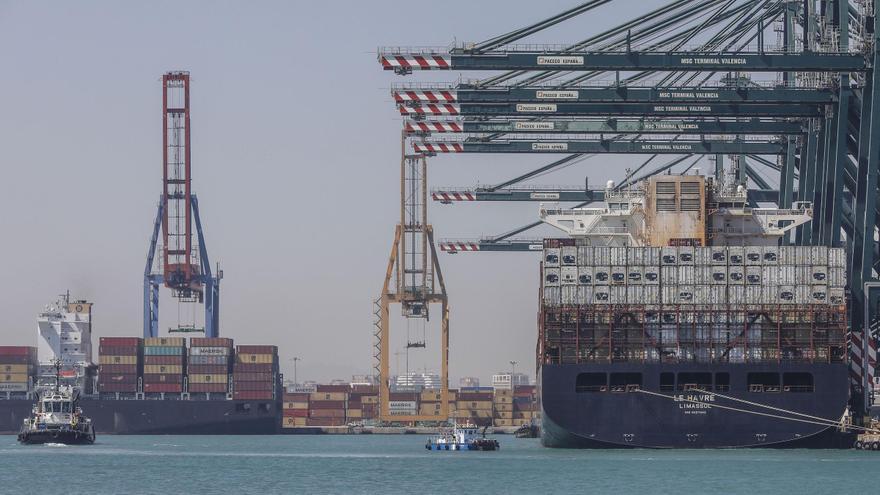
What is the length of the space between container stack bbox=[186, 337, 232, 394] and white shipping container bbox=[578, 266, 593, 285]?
65.9 metres

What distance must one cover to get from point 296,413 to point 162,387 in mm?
52512

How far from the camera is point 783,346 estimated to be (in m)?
75.3

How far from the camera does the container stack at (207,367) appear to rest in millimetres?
139500

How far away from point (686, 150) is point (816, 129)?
29.4 feet

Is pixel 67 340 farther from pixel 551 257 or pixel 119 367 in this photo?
pixel 551 257

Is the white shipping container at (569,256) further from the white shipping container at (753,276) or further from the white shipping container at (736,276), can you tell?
the white shipping container at (753,276)

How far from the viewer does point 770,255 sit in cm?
7731

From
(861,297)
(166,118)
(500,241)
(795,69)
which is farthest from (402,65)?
(166,118)

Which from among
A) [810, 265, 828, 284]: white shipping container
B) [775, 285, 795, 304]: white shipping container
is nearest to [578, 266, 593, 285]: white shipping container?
[775, 285, 795, 304]: white shipping container

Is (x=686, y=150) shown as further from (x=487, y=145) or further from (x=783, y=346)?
(x=783, y=346)

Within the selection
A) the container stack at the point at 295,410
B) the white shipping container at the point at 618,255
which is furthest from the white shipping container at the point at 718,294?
the container stack at the point at 295,410

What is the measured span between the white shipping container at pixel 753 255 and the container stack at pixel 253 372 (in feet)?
227

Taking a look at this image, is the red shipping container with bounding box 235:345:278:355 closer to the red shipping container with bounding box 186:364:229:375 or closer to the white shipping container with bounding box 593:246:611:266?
the red shipping container with bounding box 186:364:229:375

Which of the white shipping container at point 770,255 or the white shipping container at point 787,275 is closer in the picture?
the white shipping container at point 787,275
